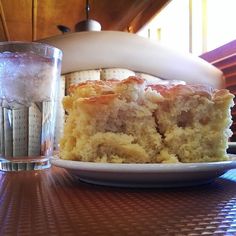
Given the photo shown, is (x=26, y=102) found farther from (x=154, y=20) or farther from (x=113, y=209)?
(x=154, y=20)

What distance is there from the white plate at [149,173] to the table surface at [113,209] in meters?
0.01

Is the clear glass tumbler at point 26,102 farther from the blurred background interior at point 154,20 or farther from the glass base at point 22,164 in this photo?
the blurred background interior at point 154,20

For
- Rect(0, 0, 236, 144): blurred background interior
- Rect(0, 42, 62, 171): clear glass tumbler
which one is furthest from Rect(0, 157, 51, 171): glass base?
Rect(0, 0, 236, 144): blurred background interior

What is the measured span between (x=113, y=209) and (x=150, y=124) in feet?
0.70

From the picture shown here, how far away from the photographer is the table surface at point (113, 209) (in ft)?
0.94

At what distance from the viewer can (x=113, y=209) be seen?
360 millimetres

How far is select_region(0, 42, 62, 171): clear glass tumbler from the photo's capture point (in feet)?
2.36

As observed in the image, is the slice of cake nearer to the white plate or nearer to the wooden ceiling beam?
the white plate

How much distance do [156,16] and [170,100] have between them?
3.23 meters

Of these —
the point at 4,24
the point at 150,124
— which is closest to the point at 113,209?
the point at 150,124

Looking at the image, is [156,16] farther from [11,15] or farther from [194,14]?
[11,15]

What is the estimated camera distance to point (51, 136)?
2.60ft

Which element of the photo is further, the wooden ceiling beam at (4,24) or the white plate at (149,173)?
the wooden ceiling beam at (4,24)

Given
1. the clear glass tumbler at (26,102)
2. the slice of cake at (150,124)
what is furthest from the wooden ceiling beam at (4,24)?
the slice of cake at (150,124)
